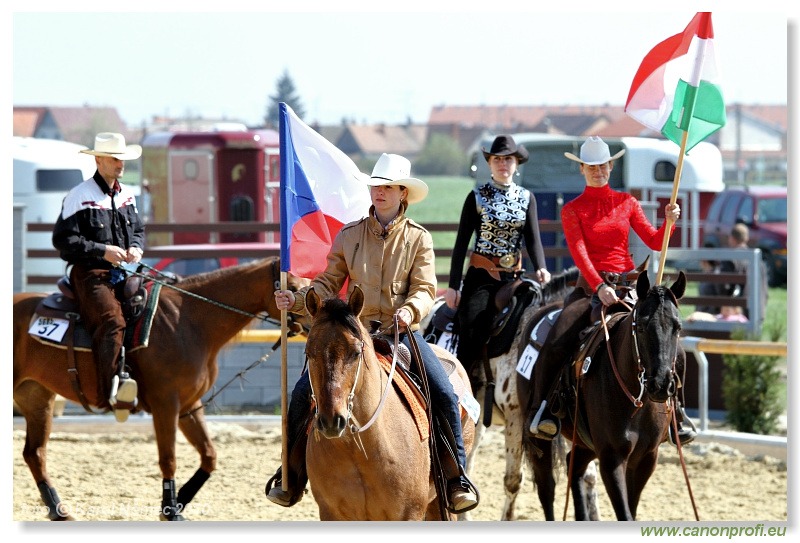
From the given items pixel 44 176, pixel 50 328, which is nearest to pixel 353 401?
pixel 50 328

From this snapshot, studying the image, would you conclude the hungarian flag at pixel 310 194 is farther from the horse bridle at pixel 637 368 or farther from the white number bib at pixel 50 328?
the white number bib at pixel 50 328

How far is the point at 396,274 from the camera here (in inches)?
240

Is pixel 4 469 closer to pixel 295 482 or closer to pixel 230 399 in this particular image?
pixel 295 482

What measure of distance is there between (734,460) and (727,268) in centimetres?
499

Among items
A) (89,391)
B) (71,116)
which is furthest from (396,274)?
(71,116)

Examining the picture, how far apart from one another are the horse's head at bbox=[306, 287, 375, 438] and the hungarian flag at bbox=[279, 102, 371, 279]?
144 cm

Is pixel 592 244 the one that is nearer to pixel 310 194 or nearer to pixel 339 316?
pixel 310 194

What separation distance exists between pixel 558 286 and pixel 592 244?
1.35m

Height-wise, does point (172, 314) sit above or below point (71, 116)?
below

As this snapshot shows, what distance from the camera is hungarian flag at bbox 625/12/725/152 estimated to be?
23.1ft

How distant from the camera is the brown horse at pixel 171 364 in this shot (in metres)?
8.67

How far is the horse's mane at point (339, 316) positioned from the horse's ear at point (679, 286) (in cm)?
230

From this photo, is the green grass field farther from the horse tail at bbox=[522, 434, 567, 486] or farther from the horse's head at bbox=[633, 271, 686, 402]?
the horse's head at bbox=[633, 271, 686, 402]

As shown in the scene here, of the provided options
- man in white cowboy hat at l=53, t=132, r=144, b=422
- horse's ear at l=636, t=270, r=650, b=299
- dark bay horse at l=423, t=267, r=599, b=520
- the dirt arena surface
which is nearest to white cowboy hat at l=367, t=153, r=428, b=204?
horse's ear at l=636, t=270, r=650, b=299
